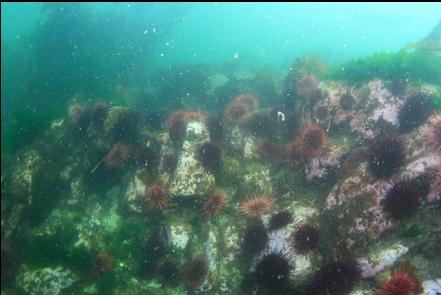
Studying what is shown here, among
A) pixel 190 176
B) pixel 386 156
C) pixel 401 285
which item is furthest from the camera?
pixel 190 176

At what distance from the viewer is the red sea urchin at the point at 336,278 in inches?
245

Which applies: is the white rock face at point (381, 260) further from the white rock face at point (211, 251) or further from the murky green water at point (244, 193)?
the white rock face at point (211, 251)

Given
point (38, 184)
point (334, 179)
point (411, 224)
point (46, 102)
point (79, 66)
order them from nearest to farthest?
1. point (411, 224)
2. point (334, 179)
3. point (38, 184)
4. point (46, 102)
5. point (79, 66)

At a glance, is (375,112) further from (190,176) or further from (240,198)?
(190,176)

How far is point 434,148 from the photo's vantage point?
681cm

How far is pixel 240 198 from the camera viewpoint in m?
9.57

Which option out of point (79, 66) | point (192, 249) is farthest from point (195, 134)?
point (79, 66)

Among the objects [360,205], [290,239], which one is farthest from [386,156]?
[290,239]

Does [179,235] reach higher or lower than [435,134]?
lower

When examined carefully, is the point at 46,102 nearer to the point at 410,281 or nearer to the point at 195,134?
the point at 195,134

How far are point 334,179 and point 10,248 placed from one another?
33.7 feet

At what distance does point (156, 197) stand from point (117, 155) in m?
2.29

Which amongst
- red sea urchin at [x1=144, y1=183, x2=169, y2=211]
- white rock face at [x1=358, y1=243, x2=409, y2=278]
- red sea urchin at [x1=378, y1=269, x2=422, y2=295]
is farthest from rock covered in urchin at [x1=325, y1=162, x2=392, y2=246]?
red sea urchin at [x1=144, y1=183, x2=169, y2=211]

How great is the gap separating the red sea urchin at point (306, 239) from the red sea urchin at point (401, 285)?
5.61 feet
